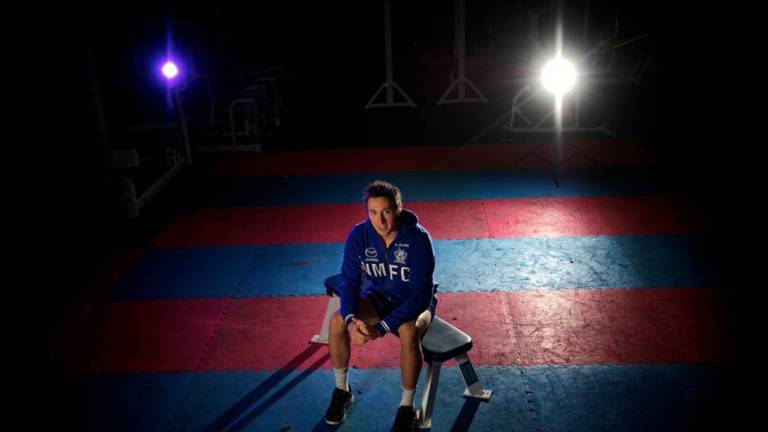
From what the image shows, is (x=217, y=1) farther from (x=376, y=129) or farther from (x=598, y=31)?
(x=598, y=31)

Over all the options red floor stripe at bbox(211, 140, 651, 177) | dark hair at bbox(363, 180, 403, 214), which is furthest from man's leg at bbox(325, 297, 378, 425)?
red floor stripe at bbox(211, 140, 651, 177)

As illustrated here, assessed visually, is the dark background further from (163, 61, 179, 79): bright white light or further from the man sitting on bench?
the man sitting on bench

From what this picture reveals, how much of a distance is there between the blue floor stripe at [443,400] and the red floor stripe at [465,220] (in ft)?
8.04

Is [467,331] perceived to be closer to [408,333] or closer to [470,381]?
[470,381]

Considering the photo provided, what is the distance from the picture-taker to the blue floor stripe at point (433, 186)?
25.7 ft

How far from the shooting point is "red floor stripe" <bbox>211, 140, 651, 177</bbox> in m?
8.95

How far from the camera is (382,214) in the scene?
12.5 feet

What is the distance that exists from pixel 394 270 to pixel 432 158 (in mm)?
5556

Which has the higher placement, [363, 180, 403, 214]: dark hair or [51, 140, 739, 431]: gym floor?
[363, 180, 403, 214]: dark hair

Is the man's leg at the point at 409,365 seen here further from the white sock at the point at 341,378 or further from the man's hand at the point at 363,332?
the white sock at the point at 341,378

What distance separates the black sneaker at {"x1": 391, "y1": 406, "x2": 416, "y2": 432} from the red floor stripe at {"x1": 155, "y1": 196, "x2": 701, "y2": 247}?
304cm

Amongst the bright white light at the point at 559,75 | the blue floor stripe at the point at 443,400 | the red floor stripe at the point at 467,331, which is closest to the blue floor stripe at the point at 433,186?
the bright white light at the point at 559,75

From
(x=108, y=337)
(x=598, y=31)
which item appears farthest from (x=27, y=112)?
(x=598, y=31)

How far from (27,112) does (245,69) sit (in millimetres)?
7576
